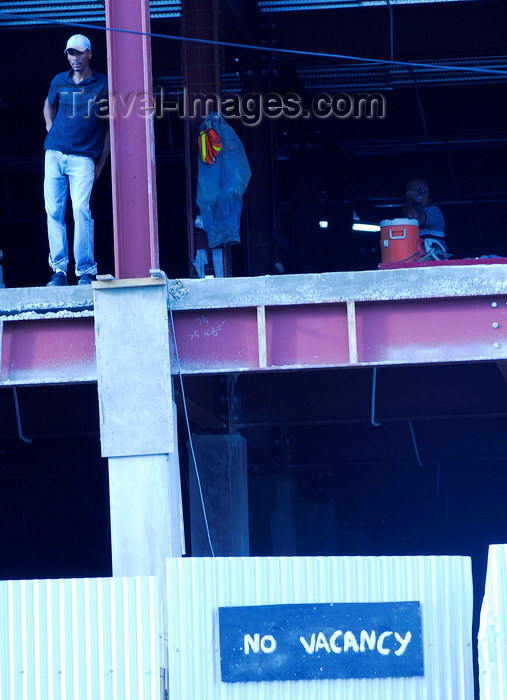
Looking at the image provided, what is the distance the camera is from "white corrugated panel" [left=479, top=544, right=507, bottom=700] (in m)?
5.97

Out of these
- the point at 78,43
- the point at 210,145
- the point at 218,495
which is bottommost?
the point at 218,495

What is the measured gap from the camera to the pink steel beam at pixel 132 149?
8500 mm

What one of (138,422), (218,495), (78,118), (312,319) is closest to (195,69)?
(78,118)

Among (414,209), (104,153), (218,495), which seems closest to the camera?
(104,153)

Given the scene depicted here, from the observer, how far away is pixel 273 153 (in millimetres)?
14516

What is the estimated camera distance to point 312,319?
8.73 meters

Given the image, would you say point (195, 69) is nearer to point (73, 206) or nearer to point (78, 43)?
point (78, 43)

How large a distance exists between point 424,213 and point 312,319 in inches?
156

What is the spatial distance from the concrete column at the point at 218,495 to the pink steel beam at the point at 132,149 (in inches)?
179

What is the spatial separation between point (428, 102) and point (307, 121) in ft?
6.82

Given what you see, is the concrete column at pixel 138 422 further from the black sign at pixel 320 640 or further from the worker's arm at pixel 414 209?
the worker's arm at pixel 414 209

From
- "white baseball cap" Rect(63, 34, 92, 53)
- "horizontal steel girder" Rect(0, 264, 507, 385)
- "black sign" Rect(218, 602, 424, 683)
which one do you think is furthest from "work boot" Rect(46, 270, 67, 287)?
"black sign" Rect(218, 602, 424, 683)

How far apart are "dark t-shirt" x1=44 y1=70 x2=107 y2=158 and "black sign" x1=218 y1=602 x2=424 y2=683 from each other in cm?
474

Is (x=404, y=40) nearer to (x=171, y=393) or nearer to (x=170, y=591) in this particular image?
(x=171, y=393)
